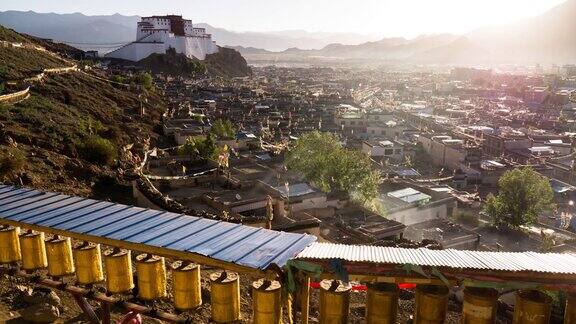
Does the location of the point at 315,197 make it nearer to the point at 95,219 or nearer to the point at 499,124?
the point at 95,219

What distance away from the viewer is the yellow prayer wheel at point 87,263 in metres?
5.37

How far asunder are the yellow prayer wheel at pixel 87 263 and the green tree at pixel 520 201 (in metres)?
22.3

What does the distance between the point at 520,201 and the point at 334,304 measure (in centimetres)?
2271

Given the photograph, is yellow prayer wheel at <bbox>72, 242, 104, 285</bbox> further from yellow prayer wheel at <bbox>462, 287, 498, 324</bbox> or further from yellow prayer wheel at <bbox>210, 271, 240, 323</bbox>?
yellow prayer wheel at <bbox>462, 287, 498, 324</bbox>

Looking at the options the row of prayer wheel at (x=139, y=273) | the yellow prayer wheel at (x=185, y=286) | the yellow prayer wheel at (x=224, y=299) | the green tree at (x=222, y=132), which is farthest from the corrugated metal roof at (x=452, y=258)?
the green tree at (x=222, y=132)

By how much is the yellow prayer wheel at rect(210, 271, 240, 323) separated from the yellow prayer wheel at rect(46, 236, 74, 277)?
7.06ft

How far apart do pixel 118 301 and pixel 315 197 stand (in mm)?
14861

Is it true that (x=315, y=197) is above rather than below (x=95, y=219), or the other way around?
below

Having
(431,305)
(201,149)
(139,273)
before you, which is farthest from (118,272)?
(201,149)

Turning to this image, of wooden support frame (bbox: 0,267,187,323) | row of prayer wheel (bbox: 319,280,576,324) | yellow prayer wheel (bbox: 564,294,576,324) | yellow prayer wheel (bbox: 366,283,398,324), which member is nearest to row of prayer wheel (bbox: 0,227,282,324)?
wooden support frame (bbox: 0,267,187,323)

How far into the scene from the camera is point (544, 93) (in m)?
81.8

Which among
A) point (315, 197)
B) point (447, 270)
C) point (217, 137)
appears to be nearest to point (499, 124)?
point (217, 137)

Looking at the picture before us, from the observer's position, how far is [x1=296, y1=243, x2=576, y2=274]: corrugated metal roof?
3848 millimetres

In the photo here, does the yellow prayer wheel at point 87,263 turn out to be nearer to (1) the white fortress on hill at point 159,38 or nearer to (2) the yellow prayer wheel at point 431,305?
(2) the yellow prayer wheel at point 431,305
